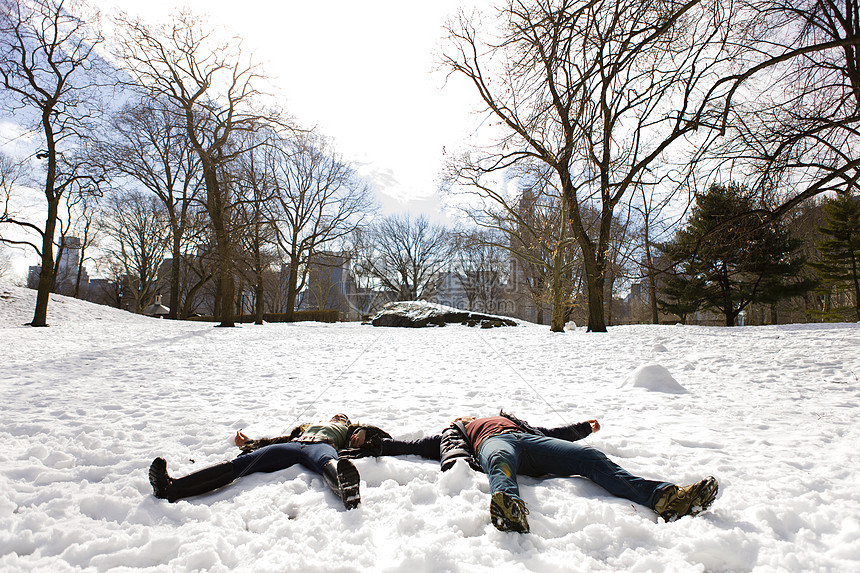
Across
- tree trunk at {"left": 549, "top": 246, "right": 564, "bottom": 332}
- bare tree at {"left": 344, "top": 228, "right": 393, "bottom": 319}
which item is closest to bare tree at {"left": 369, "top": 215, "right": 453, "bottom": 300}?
bare tree at {"left": 344, "top": 228, "right": 393, "bottom": 319}

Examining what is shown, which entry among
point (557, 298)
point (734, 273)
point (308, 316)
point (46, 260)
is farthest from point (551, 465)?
point (308, 316)

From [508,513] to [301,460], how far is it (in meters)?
1.68

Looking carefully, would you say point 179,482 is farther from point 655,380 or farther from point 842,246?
point 842,246

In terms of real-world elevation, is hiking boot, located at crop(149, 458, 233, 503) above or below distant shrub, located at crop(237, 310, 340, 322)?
below

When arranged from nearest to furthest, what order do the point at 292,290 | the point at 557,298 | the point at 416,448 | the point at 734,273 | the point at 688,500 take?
the point at 688,500 → the point at 416,448 → the point at 557,298 → the point at 734,273 → the point at 292,290

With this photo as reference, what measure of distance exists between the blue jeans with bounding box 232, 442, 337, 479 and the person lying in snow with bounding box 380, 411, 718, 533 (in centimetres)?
55

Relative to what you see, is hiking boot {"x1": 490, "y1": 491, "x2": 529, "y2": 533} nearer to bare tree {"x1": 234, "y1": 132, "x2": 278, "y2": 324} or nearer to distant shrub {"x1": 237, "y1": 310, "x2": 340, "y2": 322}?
bare tree {"x1": 234, "y1": 132, "x2": 278, "y2": 324}

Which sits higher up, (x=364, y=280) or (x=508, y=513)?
(x=364, y=280)

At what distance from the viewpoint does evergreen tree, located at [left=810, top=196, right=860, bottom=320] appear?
1881 cm

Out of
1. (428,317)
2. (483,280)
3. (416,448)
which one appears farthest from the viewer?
(483,280)

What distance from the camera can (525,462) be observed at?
280 centimetres

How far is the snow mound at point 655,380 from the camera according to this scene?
17.9 feet

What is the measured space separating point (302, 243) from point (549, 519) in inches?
1129

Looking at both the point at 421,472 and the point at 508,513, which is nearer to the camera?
the point at 508,513
